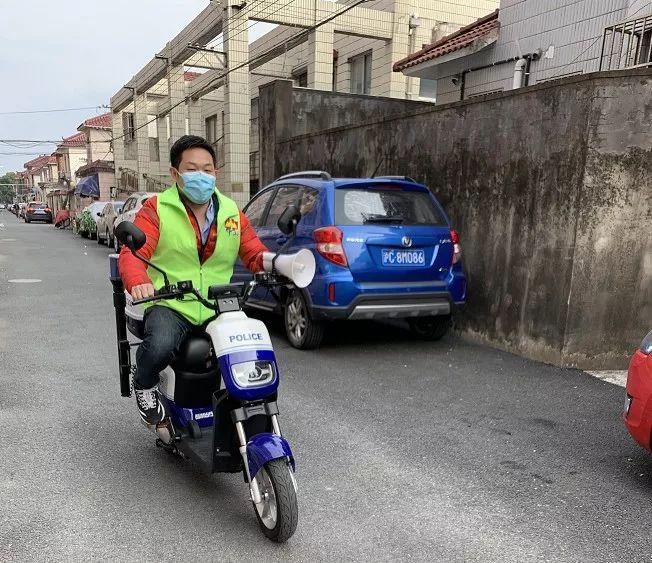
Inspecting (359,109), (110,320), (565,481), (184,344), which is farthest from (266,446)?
(359,109)

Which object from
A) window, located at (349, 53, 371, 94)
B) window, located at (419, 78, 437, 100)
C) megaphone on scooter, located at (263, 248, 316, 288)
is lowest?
megaphone on scooter, located at (263, 248, 316, 288)

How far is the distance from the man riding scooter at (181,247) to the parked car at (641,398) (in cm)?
237

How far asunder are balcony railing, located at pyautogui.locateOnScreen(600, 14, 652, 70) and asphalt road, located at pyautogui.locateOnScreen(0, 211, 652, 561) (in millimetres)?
4788

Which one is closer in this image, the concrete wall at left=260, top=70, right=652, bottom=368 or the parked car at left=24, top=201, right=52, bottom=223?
the concrete wall at left=260, top=70, right=652, bottom=368

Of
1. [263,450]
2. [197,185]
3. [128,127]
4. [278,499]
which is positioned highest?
[128,127]

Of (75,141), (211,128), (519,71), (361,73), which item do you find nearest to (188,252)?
(519,71)

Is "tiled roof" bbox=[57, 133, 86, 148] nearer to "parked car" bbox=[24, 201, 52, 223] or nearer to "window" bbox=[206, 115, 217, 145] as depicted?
"parked car" bbox=[24, 201, 52, 223]

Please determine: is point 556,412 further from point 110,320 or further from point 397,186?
point 110,320

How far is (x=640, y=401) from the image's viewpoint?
314cm

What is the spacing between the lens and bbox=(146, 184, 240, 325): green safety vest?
2953mm

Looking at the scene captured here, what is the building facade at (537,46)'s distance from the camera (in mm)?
7613

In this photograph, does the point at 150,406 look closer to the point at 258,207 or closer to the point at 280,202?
the point at 280,202

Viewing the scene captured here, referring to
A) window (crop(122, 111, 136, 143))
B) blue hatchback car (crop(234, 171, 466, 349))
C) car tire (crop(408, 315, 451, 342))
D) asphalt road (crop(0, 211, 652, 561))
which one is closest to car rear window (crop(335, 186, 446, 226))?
blue hatchback car (crop(234, 171, 466, 349))

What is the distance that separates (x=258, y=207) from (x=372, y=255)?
90.8 inches
